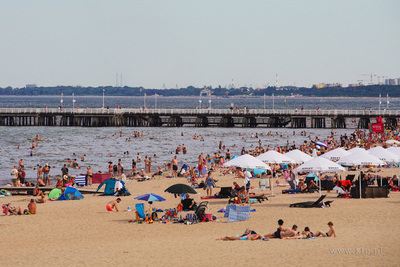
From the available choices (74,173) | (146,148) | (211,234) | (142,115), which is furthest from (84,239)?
(142,115)

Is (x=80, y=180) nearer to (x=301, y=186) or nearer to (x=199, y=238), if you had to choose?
(x=301, y=186)

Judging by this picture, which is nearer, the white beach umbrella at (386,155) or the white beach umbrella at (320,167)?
the white beach umbrella at (320,167)

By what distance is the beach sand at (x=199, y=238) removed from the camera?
12164 mm

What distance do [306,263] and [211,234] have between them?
4.02m

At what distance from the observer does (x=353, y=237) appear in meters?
13.8

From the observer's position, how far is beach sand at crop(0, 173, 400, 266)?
12164 millimetres

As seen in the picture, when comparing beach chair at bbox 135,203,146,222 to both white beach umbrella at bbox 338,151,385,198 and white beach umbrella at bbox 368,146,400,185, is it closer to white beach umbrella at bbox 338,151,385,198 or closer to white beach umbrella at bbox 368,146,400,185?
white beach umbrella at bbox 338,151,385,198

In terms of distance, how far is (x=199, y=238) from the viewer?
14.6m

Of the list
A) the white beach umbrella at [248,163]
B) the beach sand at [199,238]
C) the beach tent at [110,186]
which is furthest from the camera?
the beach tent at [110,186]

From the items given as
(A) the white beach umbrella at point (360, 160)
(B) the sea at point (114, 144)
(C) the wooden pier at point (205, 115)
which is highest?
(C) the wooden pier at point (205, 115)

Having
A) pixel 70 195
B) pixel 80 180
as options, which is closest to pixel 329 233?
pixel 70 195

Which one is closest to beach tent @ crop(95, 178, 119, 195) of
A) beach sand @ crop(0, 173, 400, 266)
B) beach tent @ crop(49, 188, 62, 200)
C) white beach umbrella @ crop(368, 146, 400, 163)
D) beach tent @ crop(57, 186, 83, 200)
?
beach tent @ crop(57, 186, 83, 200)

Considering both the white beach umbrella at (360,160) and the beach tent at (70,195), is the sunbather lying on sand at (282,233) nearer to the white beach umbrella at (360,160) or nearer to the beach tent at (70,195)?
the white beach umbrella at (360,160)

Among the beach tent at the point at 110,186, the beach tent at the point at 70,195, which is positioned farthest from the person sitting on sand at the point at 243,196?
the beach tent at the point at 70,195
